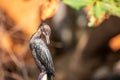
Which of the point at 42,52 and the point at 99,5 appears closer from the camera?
the point at 42,52

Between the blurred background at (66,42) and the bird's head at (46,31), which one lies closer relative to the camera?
the bird's head at (46,31)

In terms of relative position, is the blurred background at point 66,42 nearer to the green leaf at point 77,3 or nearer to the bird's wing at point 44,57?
the green leaf at point 77,3

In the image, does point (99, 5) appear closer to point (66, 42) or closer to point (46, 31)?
point (46, 31)

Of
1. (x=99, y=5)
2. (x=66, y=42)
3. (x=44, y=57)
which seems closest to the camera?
(x=44, y=57)

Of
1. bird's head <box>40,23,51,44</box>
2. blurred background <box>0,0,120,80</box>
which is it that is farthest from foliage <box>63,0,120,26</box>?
blurred background <box>0,0,120,80</box>

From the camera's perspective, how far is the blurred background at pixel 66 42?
10.3ft

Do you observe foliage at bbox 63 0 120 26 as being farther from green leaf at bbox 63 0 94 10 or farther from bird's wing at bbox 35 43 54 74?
bird's wing at bbox 35 43 54 74

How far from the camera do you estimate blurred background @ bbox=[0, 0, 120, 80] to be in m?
3.15

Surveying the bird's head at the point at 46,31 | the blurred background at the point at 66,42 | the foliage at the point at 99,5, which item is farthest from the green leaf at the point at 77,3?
the blurred background at the point at 66,42

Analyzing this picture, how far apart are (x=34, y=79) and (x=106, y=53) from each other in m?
0.59

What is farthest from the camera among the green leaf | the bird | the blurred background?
the blurred background

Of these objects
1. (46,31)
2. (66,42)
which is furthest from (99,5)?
(66,42)

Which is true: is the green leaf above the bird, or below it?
above

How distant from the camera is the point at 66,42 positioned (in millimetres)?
3291
